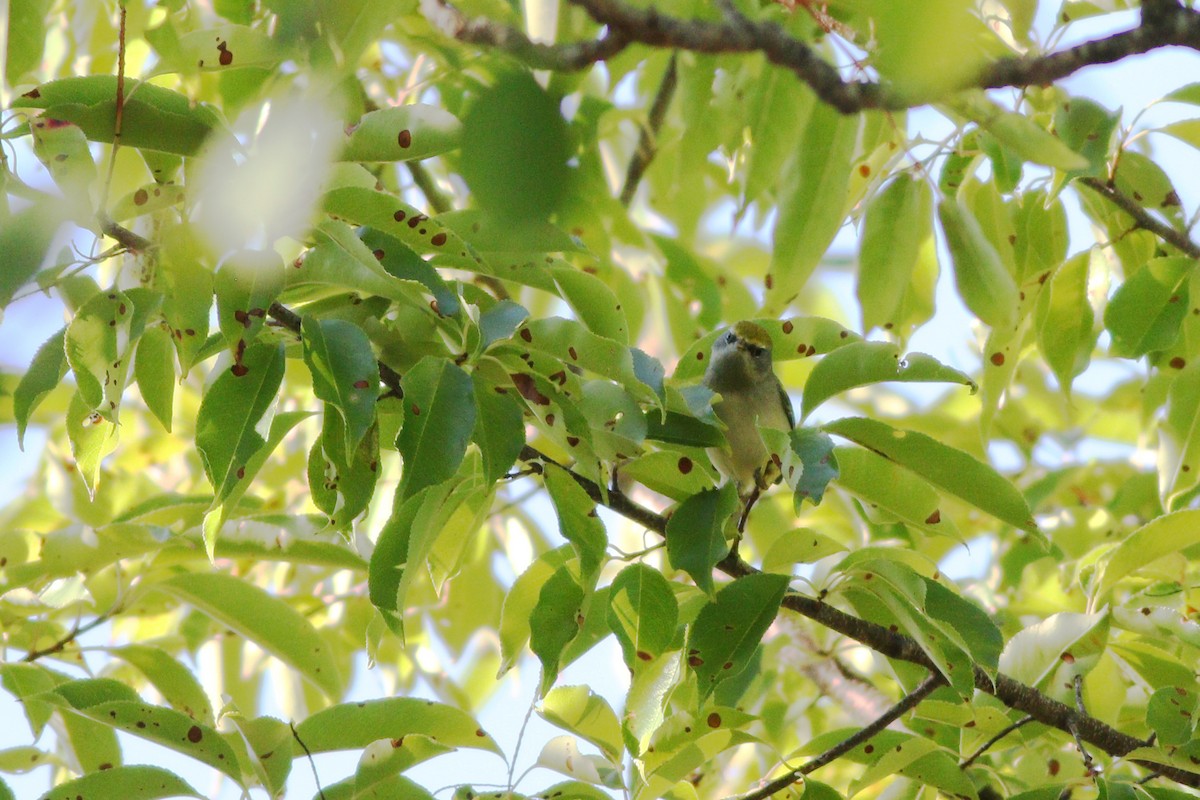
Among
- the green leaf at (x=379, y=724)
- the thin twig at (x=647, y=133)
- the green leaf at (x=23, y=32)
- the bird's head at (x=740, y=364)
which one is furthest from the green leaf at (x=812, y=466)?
the thin twig at (x=647, y=133)

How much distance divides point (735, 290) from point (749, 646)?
206 centimetres

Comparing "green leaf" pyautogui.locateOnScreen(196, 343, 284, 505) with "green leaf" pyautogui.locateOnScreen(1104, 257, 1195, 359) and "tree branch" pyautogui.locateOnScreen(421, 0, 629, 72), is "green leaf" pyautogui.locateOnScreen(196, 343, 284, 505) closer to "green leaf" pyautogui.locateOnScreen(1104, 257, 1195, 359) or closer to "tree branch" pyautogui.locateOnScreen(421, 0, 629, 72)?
"tree branch" pyautogui.locateOnScreen(421, 0, 629, 72)

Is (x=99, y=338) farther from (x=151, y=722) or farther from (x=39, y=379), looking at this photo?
(x=151, y=722)

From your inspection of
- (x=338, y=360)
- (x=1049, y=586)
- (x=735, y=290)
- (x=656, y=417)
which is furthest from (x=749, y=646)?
(x=735, y=290)

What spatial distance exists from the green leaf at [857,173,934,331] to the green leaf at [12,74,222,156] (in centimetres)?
121

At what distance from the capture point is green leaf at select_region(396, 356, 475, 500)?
1432mm

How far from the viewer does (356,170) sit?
1815 millimetres

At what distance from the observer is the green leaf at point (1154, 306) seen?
2.25 meters

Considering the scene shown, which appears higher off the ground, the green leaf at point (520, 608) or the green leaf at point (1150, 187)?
the green leaf at point (1150, 187)

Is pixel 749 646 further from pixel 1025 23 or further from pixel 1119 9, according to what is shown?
pixel 1119 9

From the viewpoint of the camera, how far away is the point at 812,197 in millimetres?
2084

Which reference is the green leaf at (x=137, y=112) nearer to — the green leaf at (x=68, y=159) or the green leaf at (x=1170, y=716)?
the green leaf at (x=68, y=159)

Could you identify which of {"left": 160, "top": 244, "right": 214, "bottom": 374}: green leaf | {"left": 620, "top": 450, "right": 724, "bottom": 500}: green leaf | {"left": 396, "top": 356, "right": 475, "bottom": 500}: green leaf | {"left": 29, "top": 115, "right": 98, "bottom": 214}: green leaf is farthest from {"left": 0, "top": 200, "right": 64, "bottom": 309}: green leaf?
{"left": 620, "top": 450, "right": 724, "bottom": 500}: green leaf

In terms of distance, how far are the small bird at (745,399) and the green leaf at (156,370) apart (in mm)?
1490
